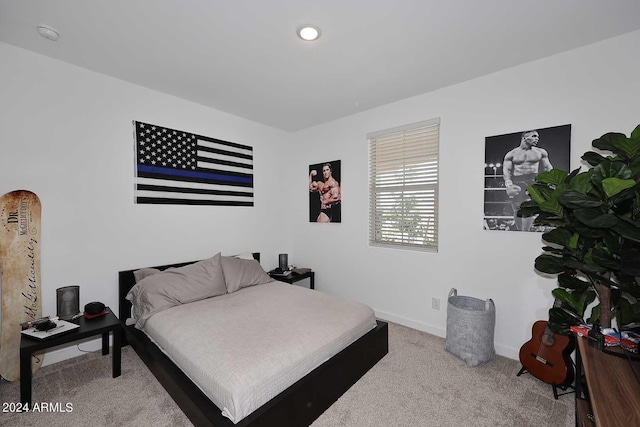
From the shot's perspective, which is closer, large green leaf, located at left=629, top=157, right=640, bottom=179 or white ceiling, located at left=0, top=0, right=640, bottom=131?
large green leaf, located at left=629, top=157, right=640, bottom=179

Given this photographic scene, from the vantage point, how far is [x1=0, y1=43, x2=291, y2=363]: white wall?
2.29m

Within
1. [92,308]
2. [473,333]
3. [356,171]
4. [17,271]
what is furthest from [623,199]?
[17,271]

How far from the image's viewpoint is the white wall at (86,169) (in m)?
2.29

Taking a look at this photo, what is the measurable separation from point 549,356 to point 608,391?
1.08 m

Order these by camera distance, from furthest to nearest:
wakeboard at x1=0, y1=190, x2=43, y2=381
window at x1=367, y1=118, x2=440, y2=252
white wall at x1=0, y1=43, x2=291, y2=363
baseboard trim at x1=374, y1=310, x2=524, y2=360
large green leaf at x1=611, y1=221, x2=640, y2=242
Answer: window at x1=367, y1=118, x2=440, y2=252 → baseboard trim at x1=374, y1=310, x2=524, y2=360 → white wall at x1=0, y1=43, x2=291, y2=363 → wakeboard at x1=0, y1=190, x2=43, y2=381 → large green leaf at x1=611, y1=221, x2=640, y2=242

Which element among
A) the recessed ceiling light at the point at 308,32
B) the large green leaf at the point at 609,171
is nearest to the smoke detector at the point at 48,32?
the recessed ceiling light at the point at 308,32

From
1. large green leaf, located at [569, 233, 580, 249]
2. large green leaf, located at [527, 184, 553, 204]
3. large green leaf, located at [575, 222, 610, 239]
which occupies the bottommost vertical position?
large green leaf, located at [569, 233, 580, 249]

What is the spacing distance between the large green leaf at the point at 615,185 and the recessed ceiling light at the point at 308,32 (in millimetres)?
2015

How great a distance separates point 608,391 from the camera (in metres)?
1.17

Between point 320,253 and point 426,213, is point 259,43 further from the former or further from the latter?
point 320,253

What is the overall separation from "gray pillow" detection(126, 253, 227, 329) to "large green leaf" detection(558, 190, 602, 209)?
294cm

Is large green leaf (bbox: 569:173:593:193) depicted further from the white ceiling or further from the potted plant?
the white ceiling

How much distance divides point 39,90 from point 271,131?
2552 mm

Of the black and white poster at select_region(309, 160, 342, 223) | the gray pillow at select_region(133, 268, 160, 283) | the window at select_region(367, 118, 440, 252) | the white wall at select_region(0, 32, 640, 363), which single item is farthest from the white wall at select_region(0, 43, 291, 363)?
the window at select_region(367, 118, 440, 252)
